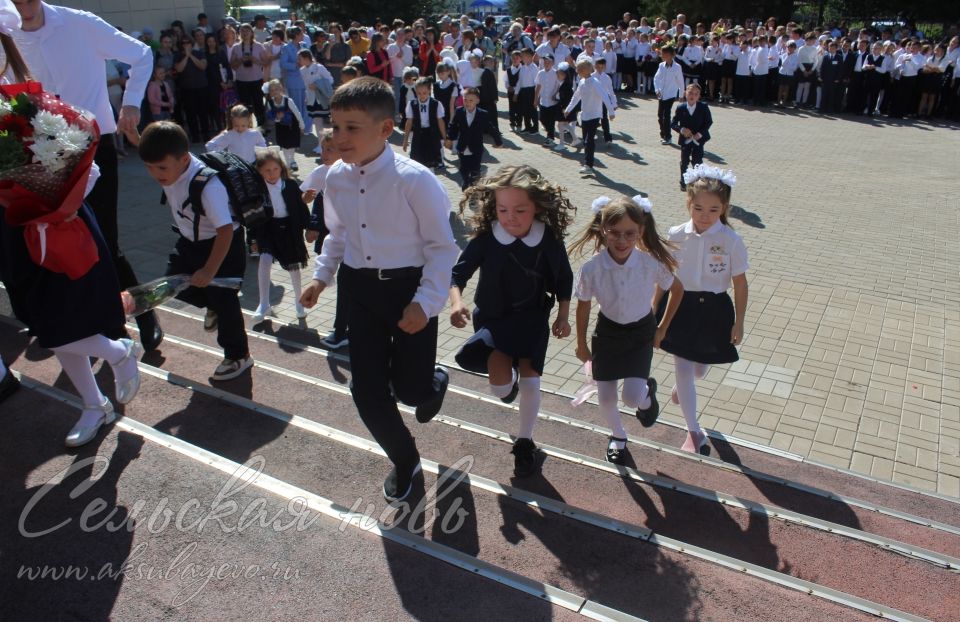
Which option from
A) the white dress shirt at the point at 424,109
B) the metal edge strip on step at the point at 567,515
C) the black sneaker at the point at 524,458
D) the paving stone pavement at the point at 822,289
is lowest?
the paving stone pavement at the point at 822,289

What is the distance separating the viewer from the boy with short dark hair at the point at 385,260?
3363 mm

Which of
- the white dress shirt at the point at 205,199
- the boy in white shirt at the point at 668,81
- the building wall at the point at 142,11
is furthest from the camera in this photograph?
the boy in white shirt at the point at 668,81

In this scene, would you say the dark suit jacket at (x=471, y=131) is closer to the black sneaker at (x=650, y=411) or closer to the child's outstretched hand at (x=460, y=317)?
the black sneaker at (x=650, y=411)

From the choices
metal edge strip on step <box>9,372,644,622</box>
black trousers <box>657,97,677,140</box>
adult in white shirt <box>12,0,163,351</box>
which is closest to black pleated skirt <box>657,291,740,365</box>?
metal edge strip on step <box>9,372,644,622</box>

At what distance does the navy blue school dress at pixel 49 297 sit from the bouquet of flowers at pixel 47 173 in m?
0.08

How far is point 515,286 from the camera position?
4.04 metres

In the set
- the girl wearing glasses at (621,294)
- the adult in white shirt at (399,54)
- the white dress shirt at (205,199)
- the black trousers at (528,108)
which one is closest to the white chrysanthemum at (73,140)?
the white dress shirt at (205,199)

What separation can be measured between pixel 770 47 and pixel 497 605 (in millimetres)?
21646

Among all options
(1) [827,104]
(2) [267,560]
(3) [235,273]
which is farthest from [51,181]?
(1) [827,104]

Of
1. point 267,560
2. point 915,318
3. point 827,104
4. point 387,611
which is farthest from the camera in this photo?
point 827,104

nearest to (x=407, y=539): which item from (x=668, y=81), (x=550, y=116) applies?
(x=550, y=116)

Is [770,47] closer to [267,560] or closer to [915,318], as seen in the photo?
[915,318]

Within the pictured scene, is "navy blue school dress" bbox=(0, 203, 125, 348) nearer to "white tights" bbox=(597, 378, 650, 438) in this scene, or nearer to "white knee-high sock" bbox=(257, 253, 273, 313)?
"white knee-high sock" bbox=(257, 253, 273, 313)

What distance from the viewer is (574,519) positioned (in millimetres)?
3518
